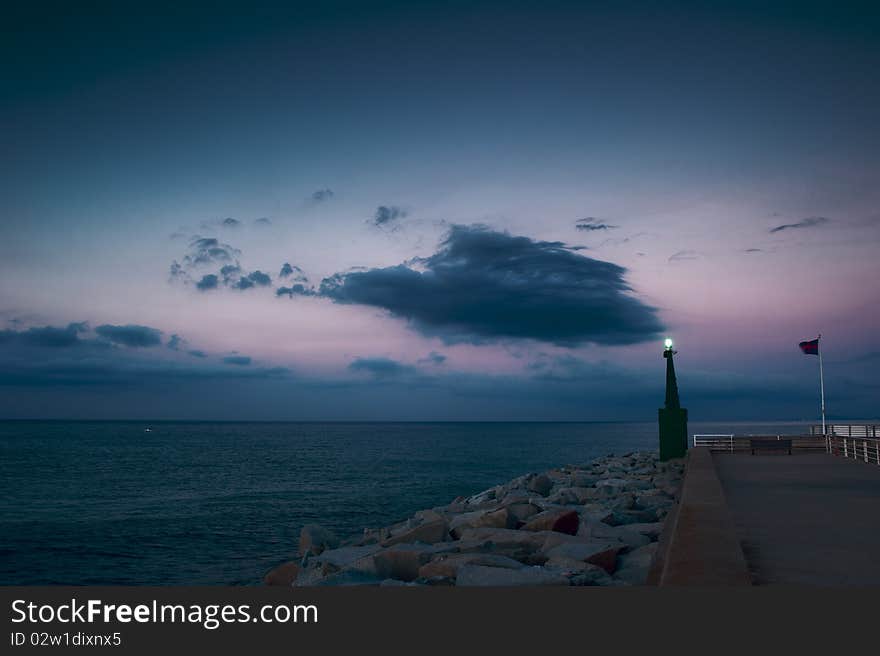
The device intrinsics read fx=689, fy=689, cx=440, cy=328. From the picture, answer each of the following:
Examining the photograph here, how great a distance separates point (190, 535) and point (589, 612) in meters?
16.5

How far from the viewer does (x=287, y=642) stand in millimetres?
3971

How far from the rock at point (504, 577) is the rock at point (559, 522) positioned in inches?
115

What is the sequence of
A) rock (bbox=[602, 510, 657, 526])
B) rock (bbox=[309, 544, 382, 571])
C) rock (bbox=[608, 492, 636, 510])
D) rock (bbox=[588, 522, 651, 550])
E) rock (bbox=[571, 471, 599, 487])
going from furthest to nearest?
rock (bbox=[571, 471, 599, 487]) → rock (bbox=[608, 492, 636, 510]) → rock (bbox=[602, 510, 657, 526]) → rock (bbox=[309, 544, 382, 571]) → rock (bbox=[588, 522, 651, 550])

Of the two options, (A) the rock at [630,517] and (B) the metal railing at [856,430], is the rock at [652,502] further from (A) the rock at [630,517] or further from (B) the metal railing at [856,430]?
(B) the metal railing at [856,430]

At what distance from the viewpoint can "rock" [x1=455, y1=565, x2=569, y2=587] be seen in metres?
5.76

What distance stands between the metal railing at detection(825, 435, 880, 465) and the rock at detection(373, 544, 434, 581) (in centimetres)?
1352

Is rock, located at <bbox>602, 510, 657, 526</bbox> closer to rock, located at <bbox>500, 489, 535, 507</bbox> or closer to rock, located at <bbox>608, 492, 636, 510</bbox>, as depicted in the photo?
rock, located at <bbox>608, 492, 636, 510</bbox>

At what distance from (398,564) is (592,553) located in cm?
206

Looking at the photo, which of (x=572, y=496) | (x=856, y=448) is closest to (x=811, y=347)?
(x=856, y=448)

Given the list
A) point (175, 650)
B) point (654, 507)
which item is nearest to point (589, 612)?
point (175, 650)

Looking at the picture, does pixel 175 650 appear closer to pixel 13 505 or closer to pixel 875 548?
pixel 875 548

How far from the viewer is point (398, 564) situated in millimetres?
7344

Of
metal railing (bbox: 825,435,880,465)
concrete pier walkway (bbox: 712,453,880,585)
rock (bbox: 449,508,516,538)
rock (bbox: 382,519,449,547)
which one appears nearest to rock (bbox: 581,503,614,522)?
rock (bbox: 449,508,516,538)

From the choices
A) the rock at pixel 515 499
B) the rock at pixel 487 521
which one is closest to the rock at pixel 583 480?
the rock at pixel 515 499
